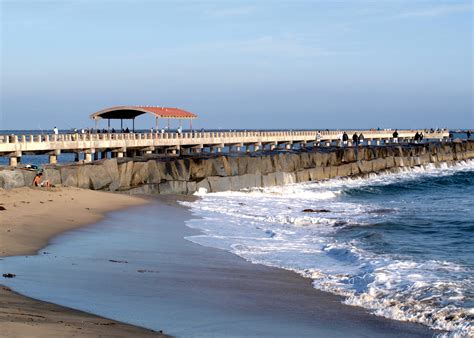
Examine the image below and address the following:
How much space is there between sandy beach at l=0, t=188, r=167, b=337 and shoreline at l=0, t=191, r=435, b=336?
1161mm

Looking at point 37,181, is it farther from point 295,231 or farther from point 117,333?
point 117,333

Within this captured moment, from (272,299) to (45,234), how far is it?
651 centimetres

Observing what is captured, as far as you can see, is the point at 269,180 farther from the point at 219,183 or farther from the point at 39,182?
the point at 39,182

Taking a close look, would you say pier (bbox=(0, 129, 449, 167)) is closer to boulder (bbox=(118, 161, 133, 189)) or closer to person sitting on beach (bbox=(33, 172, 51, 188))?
boulder (bbox=(118, 161, 133, 189))

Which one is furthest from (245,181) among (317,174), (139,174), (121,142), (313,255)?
(313,255)

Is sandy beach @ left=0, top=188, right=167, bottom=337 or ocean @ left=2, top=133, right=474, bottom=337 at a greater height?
sandy beach @ left=0, top=188, right=167, bottom=337

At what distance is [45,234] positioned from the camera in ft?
53.6

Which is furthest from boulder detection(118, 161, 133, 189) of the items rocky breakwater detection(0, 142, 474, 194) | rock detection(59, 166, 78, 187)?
rock detection(59, 166, 78, 187)

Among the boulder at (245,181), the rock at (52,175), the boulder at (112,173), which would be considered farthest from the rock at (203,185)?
the rock at (52,175)

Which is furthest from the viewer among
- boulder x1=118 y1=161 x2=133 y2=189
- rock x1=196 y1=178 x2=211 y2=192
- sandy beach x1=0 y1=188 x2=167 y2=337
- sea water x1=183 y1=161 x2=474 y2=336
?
rock x1=196 y1=178 x2=211 y2=192

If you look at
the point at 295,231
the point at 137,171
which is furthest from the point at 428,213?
the point at 137,171

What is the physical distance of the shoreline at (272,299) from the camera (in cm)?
1005

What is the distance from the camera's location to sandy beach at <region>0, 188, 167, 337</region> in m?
8.17

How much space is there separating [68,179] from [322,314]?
17.9 metres
